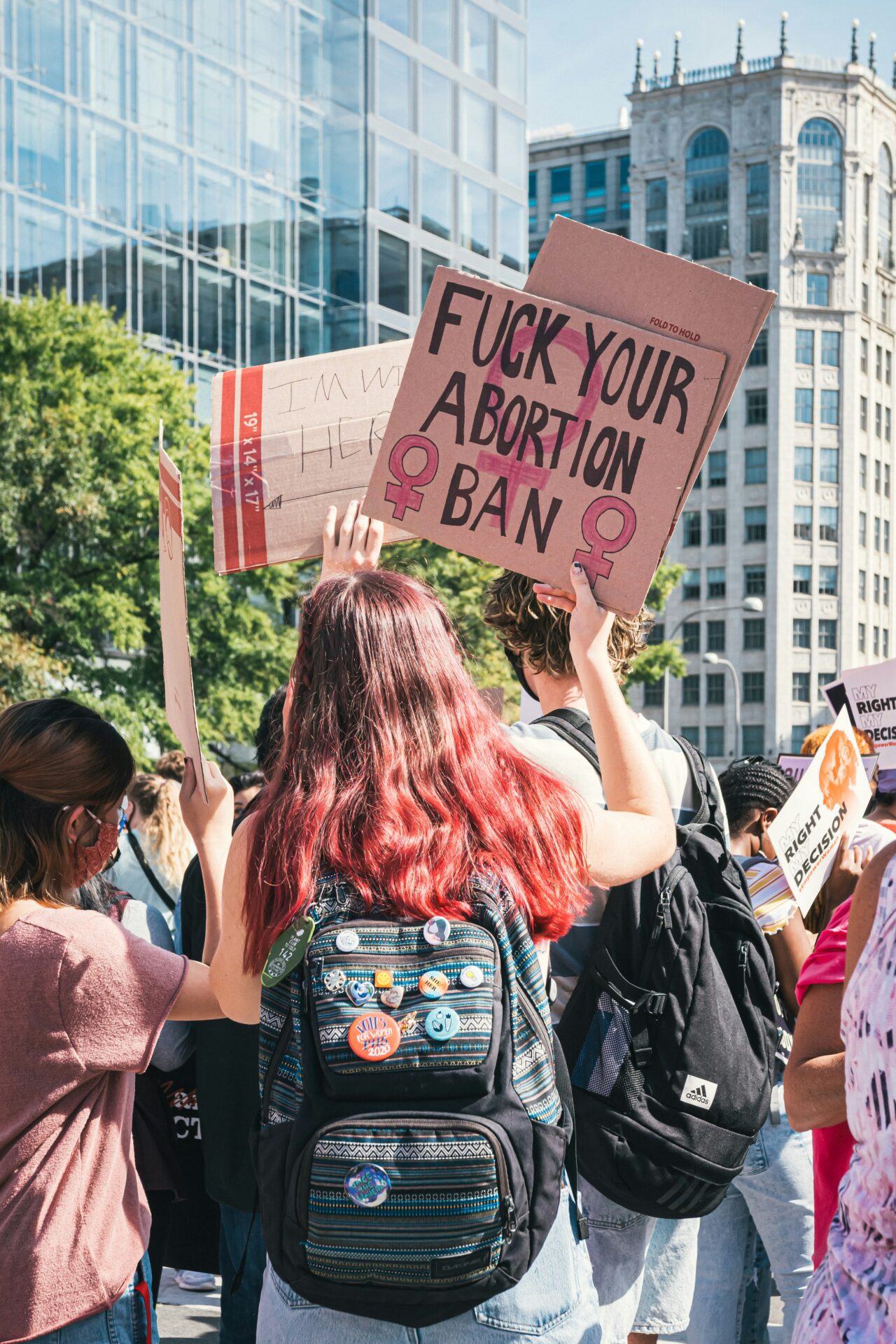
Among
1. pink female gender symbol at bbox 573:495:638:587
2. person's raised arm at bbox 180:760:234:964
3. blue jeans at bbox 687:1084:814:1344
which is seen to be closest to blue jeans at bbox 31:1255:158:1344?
person's raised arm at bbox 180:760:234:964

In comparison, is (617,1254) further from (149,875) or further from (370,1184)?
(149,875)

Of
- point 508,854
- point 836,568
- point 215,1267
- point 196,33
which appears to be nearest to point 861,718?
point 215,1267

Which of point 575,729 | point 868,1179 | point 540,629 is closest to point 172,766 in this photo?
point 540,629

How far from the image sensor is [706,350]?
2.45m

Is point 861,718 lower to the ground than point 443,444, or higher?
lower

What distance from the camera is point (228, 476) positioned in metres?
3.02

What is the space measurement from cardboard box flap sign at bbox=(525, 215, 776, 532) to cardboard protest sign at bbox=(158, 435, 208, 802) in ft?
2.36

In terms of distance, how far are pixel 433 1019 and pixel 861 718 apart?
11.4ft

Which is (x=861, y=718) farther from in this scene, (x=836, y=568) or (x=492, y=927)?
(x=836, y=568)

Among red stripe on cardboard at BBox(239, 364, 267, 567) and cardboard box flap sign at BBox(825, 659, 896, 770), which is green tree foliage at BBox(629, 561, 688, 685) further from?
red stripe on cardboard at BBox(239, 364, 267, 567)

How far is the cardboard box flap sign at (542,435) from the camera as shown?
2463 mm

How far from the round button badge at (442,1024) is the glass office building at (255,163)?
98.7 ft

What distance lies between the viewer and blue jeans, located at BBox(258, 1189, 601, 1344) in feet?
6.32

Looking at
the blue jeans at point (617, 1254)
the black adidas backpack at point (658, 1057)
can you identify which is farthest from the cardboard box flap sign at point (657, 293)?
the blue jeans at point (617, 1254)
